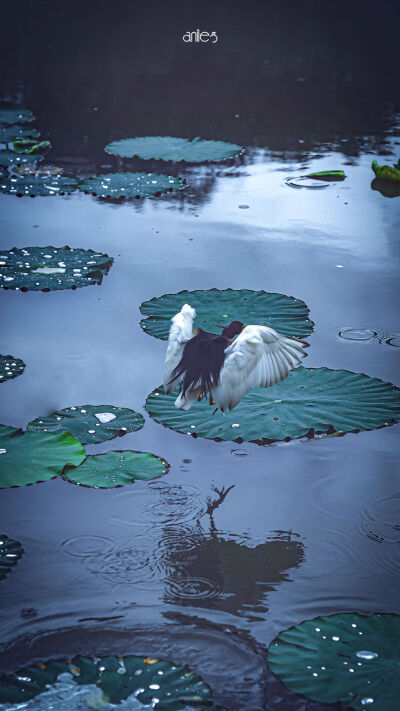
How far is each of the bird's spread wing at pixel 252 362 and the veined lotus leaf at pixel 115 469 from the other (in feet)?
1.24

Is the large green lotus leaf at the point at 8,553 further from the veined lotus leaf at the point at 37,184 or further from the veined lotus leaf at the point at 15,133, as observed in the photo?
the veined lotus leaf at the point at 15,133

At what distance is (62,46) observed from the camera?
12.8m

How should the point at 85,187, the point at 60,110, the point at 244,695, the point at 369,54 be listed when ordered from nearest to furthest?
the point at 244,695, the point at 85,187, the point at 60,110, the point at 369,54

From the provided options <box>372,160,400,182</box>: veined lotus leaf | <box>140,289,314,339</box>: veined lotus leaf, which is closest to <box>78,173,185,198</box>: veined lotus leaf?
<box>372,160,400,182</box>: veined lotus leaf

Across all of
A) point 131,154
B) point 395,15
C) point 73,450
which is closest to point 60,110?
point 131,154

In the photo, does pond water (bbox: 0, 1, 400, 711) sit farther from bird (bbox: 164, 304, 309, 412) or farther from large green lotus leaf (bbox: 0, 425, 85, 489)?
bird (bbox: 164, 304, 309, 412)

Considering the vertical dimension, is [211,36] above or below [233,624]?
above

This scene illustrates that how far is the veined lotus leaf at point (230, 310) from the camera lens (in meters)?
4.34

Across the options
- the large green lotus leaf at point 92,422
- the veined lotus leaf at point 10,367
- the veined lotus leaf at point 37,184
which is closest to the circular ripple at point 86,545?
the large green lotus leaf at point 92,422

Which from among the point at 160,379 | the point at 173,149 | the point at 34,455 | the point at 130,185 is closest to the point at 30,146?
the point at 173,149

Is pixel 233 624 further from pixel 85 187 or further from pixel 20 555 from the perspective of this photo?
pixel 85 187

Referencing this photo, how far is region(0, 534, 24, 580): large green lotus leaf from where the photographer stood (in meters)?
2.76

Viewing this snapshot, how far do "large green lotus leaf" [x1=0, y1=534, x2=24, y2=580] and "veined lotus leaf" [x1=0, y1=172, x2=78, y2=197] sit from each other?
4.23 metres

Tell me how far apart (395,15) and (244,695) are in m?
16.7
